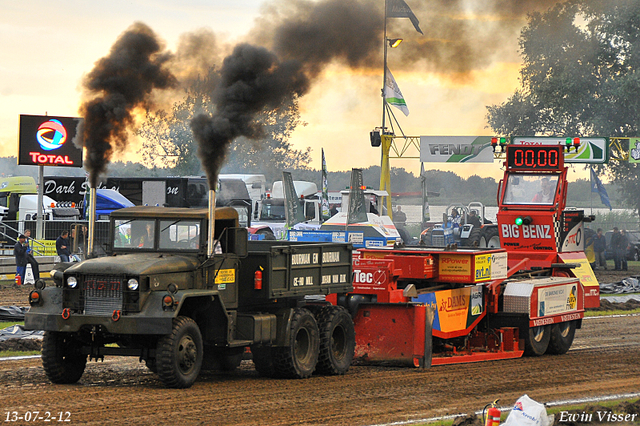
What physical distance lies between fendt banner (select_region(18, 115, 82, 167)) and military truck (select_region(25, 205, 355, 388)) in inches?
A: 733

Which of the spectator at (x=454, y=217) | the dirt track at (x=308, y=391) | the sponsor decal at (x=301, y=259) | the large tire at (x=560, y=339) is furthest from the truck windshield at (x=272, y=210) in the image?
the sponsor decal at (x=301, y=259)

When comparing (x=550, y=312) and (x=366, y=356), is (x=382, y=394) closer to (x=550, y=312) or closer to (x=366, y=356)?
(x=366, y=356)

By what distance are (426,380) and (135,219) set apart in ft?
14.1

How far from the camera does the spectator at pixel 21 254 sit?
76.3 feet

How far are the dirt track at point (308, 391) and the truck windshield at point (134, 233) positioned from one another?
1.70m

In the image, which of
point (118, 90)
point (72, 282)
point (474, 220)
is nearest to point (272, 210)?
point (474, 220)

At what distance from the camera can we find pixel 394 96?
3575 cm

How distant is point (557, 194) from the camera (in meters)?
16.1

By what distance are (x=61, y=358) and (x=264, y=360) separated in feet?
8.49

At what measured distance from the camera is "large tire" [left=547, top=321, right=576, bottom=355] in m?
15.1

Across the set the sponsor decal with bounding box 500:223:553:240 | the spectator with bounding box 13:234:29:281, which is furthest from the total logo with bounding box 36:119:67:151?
the sponsor decal with bounding box 500:223:553:240

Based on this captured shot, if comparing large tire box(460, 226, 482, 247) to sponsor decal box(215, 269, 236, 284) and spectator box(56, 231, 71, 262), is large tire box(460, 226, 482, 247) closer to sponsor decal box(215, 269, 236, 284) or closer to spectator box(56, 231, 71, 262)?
spectator box(56, 231, 71, 262)

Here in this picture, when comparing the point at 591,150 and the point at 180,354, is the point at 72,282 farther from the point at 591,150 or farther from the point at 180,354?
the point at 591,150

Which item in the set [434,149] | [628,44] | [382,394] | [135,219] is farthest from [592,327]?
[628,44]
